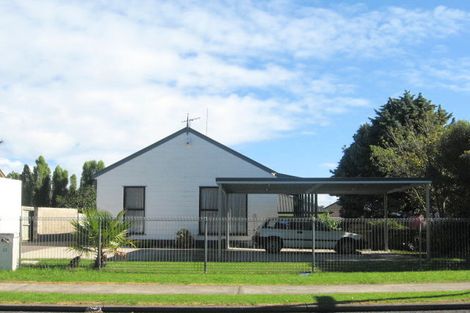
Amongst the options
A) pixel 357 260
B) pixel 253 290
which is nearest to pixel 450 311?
pixel 253 290

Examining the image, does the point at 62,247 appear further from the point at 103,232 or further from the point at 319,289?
the point at 319,289

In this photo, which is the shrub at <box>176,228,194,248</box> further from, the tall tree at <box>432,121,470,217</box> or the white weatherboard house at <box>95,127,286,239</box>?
the tall tree at <box>432,121,470,217</box>

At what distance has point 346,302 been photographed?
39.8 ft

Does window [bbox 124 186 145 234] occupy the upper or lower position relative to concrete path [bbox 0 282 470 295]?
upper

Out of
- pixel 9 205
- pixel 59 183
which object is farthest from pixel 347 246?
pixel 59 183

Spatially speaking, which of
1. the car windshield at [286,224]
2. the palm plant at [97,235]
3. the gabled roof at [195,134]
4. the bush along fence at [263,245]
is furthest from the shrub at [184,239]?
the palm plant at [97,235]

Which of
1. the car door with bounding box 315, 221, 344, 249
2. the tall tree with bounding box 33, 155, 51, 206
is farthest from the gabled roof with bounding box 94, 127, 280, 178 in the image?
the tall tree with bounding box 33, 155, 51, 206

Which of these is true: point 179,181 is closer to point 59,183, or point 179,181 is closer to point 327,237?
point 327,237

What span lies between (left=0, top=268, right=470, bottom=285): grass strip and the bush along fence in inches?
38.1

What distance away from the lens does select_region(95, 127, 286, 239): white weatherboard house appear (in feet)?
95.9

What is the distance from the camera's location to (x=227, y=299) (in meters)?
12.4

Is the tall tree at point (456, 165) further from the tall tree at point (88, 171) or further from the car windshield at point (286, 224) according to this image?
the tall tree at point (88, 171)

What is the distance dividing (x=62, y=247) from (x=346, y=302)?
1533 centimetres

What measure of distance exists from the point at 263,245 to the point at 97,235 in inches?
312
